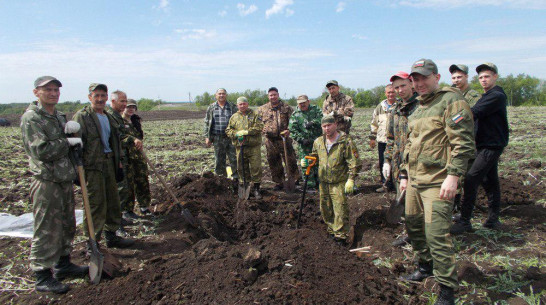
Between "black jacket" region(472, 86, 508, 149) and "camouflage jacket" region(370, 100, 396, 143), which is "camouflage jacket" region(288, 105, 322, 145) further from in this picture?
"black jacket" region(472, 86, 508, 149)

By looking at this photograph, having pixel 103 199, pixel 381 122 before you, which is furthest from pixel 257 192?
pixel 103 199

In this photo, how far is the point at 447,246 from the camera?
9.62ft

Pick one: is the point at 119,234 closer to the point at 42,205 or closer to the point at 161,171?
the point at 42,205

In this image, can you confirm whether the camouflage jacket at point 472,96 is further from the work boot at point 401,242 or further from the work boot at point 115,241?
the work boot at point 115,241

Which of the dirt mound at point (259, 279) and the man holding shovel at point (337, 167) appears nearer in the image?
the dirt mound at point (259, 279)

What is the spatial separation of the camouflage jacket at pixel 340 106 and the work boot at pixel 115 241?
4.71 metres

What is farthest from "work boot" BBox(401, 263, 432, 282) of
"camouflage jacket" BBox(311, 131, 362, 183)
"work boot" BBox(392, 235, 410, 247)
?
"camouflage jacket" BBox(311, 131, 362, 183)

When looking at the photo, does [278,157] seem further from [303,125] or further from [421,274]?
[421,274]

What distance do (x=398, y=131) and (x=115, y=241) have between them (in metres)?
4.37

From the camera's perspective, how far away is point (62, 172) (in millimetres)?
3650

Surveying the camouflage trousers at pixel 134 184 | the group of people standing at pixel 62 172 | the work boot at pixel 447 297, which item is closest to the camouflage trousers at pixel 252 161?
the camouflage trousers at pixel 134 184

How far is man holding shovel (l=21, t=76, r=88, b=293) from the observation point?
3.50 m

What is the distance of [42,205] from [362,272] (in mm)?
3592

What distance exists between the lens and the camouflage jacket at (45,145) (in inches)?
137
